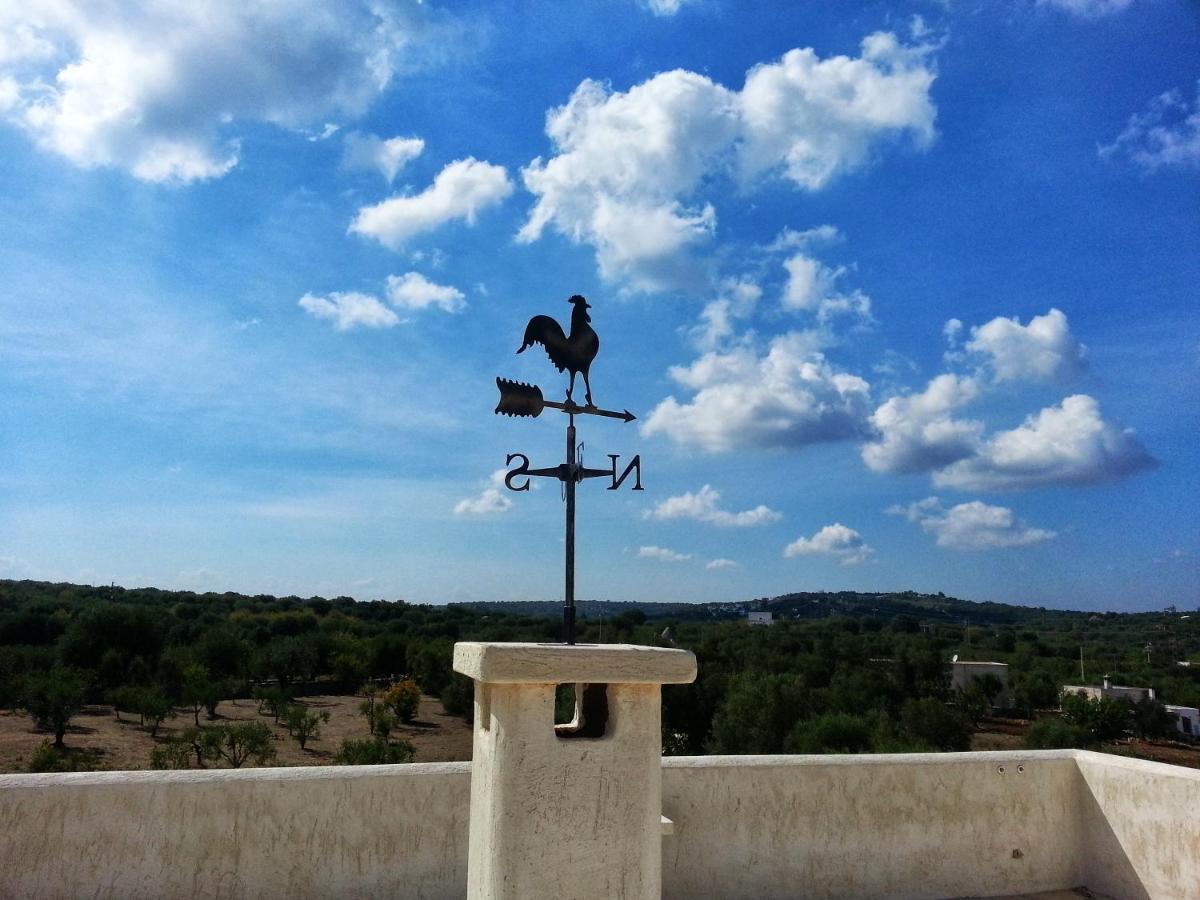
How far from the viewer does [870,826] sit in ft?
13.8

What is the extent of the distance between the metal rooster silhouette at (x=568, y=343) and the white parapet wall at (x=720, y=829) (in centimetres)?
214

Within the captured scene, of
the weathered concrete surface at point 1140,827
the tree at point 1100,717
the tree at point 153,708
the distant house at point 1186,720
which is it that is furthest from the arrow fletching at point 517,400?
the distant house at point 1186,720

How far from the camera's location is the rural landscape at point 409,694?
20.5 metres

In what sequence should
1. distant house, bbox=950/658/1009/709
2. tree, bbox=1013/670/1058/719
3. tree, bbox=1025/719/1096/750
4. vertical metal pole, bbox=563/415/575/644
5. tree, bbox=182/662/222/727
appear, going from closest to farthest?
vertical metal pole, bbox=563/415/575/644
tree, bbox=1025/719/1096/750
tree, bbox=182/662/222/727
tree, bbox=1013/670/1058/719
distant house, bbox=950/658/1009/709

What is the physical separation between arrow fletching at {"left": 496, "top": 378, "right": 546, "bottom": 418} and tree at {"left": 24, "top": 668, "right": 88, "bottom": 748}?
79.3 feet

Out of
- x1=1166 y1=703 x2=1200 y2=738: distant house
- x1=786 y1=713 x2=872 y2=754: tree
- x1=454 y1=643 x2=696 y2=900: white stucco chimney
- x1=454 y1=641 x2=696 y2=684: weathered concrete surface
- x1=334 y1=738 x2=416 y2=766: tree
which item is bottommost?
x1=1166 y1=703 x2=1200 y2=738: distant house

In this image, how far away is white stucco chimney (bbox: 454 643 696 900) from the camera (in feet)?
7.14

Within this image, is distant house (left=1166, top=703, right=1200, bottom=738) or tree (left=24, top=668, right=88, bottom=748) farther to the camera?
distant house (left=1166, top=703, right=1200, bottom=738)

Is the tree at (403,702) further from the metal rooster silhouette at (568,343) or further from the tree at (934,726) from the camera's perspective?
the metal rooster silhouette at (568,343)

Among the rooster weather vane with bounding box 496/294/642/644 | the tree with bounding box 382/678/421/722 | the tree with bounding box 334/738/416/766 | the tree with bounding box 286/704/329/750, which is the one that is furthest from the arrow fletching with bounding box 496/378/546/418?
the tree with bounding box 382/678/421/722

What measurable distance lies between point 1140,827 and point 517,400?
3.93 meters

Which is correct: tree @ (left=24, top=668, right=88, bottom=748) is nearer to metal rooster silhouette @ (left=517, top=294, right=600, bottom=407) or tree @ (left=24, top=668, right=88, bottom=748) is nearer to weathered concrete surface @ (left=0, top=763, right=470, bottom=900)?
weathered concrete surface @ (left=0, top=763, right=470, bottom=900)

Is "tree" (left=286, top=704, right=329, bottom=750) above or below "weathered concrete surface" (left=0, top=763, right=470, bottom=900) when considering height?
below

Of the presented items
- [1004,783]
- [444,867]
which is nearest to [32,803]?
[444,867]
